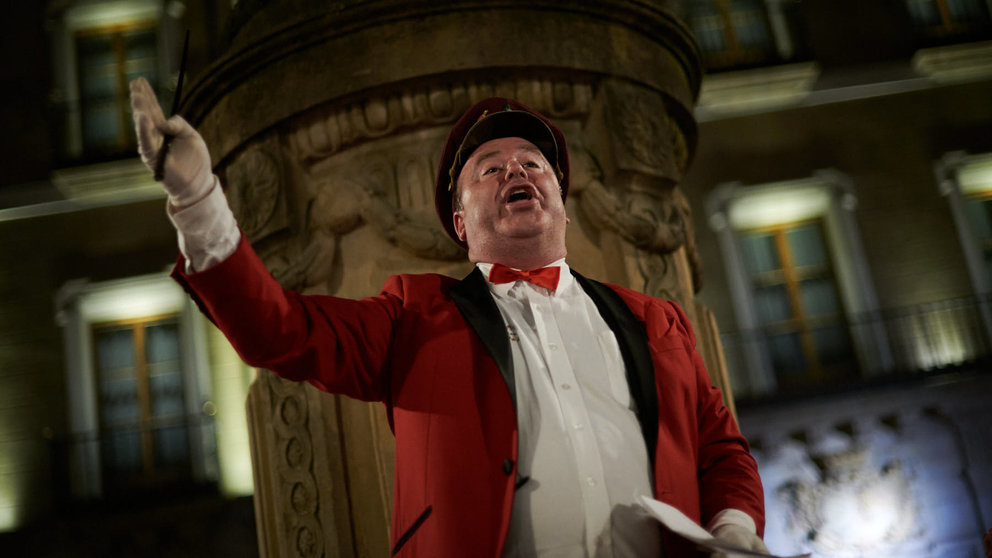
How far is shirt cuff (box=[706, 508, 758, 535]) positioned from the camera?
1785 mm

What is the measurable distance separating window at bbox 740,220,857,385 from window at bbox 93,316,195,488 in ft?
23.1

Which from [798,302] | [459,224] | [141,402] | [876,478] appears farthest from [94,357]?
[459,224]

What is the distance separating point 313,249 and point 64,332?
33.1ft

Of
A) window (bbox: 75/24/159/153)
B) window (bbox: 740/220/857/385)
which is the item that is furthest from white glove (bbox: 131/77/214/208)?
window (bbox: 75/24/159/153)

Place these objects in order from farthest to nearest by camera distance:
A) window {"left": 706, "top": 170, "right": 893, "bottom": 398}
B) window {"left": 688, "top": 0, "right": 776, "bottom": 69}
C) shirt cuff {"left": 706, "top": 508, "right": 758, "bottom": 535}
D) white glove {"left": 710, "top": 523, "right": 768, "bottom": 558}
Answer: window {"left": 688, "top": 0, "right": 776, "bottom": 69}
window {"left": 706, "top": 170, "right": 893, "bottom": 398}
shirt cuff {"left": 706, "top": 508, "right": 758, "bottom": 535}
white glove {"left": 710, "top": 523, "right": 768, "bottom": 558}

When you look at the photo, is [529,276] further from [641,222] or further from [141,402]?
[141,402]

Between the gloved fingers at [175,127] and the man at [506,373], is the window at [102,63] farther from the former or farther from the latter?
the gloved fingers at [175,127]

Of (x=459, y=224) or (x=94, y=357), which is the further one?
(x=94, y=357)

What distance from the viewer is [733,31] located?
1276cm

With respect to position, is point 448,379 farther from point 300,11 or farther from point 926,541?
point 926,541

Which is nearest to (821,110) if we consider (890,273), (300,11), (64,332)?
(890,273)

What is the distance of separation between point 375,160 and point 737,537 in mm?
1709

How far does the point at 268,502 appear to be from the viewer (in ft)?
9.56

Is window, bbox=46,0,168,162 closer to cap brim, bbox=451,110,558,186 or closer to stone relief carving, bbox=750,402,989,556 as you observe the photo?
stone relief carving, bbox=750,402,989,556
